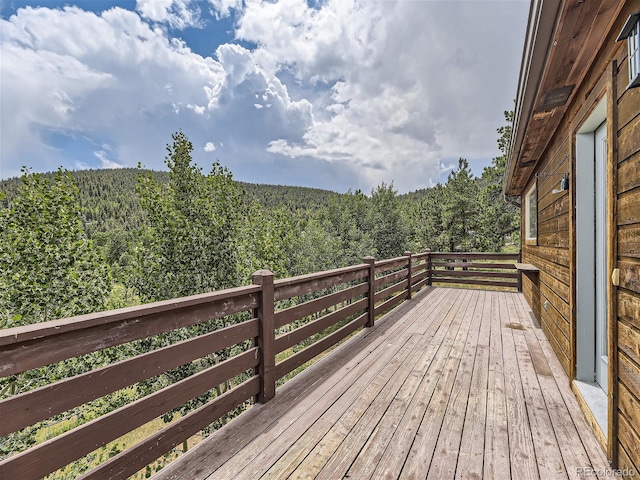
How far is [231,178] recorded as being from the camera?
1218 centimetres

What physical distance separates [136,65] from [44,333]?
19.4 meters

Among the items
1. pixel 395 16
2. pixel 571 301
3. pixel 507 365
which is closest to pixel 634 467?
pixel 571 301

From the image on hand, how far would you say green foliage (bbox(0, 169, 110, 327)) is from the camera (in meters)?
6.64

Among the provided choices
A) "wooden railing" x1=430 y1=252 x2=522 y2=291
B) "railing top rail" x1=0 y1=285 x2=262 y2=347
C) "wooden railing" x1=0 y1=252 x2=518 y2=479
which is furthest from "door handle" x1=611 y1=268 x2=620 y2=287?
"wooden railing" x1=430 y1=252 x2=522 y2=291

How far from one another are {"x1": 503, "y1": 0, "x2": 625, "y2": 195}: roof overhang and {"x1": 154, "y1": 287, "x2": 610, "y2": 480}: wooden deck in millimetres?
2379

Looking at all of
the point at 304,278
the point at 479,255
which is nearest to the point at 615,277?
the point at 304,278

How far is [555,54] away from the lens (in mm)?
1850

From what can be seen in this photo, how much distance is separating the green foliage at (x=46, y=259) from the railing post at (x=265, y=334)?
6.92m

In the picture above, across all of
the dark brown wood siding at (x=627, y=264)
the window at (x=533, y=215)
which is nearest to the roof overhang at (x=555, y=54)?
the dark brown wood siding at (x=627, y=264)

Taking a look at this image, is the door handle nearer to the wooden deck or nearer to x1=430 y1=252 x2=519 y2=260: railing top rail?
the wooden deck

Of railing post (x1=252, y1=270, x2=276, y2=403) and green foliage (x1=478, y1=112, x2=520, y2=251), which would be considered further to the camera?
green foliage (x1=478, y1=112, x2=520, y2=251)

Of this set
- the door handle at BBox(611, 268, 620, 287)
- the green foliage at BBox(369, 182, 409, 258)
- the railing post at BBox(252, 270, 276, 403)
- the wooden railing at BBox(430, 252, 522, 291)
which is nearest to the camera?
the door handle at BBox(611, 268, 620, 287)

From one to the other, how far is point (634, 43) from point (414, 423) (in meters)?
2.35

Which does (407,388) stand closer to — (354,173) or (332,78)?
(332,78)
